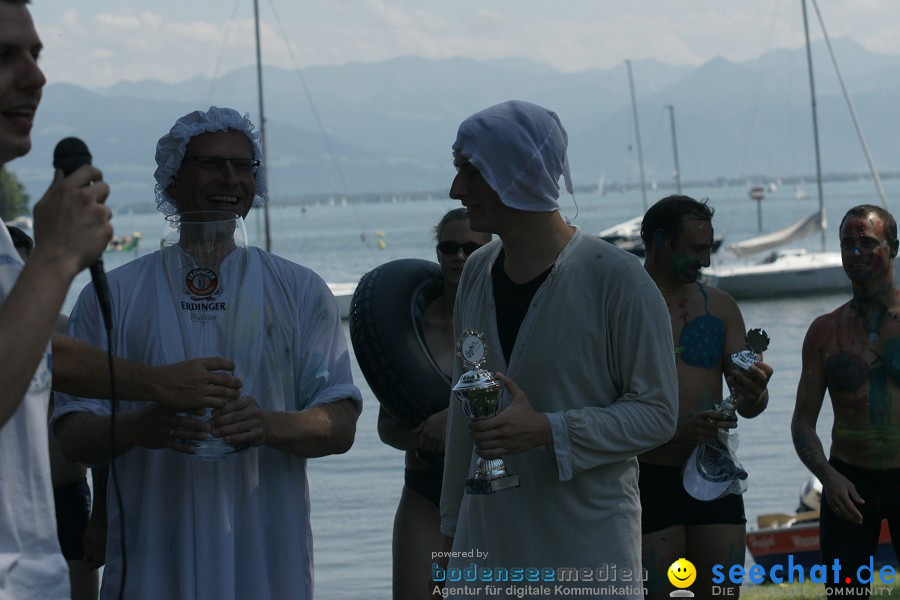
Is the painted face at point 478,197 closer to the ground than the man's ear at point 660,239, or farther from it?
farther from it

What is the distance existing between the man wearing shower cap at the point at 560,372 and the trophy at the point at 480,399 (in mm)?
43

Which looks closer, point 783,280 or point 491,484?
point 491,484

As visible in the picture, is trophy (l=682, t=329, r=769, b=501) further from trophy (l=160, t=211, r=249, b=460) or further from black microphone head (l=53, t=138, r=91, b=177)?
black microphone head (l=53, t=138, r=91, b=177)

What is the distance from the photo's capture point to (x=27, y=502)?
193 centimetres

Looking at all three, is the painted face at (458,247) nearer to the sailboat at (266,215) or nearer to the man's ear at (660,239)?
the man's ear at (660,239)

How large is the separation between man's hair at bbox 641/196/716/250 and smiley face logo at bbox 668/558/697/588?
3.80 feet

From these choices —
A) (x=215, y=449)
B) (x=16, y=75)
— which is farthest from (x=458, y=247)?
(x=16, y=75)

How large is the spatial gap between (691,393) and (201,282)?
1997 mm

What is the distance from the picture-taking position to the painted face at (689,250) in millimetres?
4402

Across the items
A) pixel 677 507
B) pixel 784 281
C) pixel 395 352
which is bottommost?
pixel 784 281

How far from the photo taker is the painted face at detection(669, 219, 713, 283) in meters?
4.40

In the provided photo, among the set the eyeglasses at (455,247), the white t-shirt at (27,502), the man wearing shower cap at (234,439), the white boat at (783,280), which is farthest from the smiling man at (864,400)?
the white boat at (783,280)

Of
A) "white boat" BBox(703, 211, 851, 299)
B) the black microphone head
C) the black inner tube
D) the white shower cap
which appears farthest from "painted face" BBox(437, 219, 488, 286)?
"white boat" BBox(703, 211, 851, 299)

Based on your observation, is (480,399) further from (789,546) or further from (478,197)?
(789,546)
